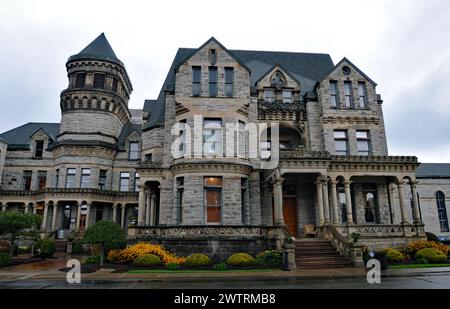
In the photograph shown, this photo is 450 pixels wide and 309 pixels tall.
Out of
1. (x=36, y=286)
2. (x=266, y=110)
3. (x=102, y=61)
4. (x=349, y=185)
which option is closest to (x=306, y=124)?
(x=266, y=110)

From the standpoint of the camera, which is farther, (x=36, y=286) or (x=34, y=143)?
(x=34, y=143)

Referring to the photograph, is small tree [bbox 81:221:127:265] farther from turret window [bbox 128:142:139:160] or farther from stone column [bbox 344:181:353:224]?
turret window [bbox 128:142:139:160]

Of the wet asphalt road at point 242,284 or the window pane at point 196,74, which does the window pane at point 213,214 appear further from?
the window pane at point 196,74

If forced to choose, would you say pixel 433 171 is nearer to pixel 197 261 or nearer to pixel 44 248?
pixel 197 261

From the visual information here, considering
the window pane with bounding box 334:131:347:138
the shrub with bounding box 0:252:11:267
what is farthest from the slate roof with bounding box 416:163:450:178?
the shrub with bounding box 0:252:11:267

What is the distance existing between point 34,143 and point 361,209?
3608 centimetres

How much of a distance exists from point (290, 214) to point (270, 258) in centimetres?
710

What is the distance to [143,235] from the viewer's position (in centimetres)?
1875

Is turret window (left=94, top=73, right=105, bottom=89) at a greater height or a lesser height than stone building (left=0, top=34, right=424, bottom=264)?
greater

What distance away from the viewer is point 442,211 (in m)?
41.2

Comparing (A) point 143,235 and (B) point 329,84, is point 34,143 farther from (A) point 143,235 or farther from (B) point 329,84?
(B) point 329,84

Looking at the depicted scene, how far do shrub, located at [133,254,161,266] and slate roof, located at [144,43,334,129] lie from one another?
12375mm

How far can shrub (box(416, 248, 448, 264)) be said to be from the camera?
1719 centimetres

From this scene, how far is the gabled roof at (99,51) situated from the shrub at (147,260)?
28.3 m
